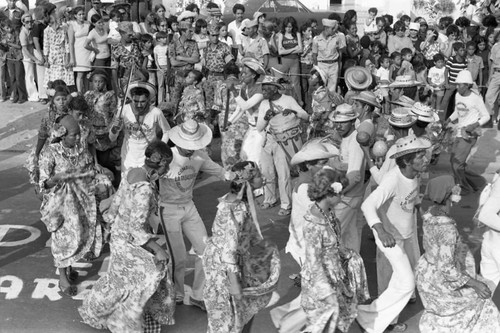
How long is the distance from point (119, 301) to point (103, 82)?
13.1 ft

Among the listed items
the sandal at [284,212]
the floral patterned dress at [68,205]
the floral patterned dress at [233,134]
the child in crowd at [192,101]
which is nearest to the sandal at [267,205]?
the sandal at [284,212]

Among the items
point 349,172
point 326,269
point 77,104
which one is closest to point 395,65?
point 349,172

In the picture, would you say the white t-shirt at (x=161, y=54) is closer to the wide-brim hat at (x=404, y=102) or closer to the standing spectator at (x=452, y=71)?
the standing spectator at (x=452, y=71)

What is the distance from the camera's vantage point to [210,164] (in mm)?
8250

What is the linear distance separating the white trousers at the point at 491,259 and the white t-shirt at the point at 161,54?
9370 mm

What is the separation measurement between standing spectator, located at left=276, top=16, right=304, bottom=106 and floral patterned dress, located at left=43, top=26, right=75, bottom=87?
397 cm

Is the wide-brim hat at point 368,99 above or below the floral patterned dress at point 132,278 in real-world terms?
above

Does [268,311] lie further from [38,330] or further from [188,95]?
[188,95]

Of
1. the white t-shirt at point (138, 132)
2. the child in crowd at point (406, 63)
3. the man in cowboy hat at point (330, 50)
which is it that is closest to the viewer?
the white t-shirt at point (138, 132)

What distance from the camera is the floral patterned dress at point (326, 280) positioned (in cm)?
685

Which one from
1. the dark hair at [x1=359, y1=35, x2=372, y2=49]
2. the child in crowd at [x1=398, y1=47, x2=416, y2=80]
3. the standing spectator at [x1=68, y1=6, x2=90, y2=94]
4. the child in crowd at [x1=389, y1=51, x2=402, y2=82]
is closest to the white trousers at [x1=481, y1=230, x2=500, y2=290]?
the child in crowd at [x1=398, y1=47, x2=416, y2=80]

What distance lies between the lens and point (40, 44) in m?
16.5

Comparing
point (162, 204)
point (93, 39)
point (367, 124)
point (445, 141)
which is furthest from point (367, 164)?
point (93, 39)

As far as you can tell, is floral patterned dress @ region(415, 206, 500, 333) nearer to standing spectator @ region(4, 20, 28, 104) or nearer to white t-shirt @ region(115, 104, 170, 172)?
white t-shirt @ region(115, 104, 170, 172)
